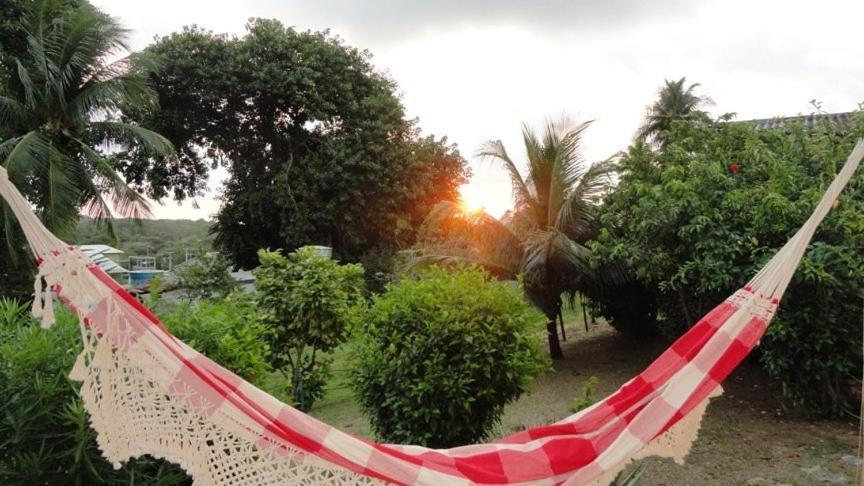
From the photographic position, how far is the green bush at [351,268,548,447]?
279 centimetres

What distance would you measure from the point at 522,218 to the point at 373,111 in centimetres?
679

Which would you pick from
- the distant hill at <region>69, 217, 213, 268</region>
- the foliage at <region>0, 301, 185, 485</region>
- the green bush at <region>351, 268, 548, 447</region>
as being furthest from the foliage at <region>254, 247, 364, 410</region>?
the distant hill at <region>69, 217, 213, 268</region>

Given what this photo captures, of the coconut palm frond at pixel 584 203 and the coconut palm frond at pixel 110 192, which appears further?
the coconut palm frond at pixel 110 192

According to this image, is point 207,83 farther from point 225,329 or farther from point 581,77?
point 225,329

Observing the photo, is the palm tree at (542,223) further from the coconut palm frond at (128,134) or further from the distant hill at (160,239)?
the distant hill at (160,239)

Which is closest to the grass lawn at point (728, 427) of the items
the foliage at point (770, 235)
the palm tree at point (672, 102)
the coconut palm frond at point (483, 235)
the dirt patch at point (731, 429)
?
the dirt patch at point (731, 429)

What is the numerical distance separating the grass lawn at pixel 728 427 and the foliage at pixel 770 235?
354mm

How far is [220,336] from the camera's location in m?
2.12

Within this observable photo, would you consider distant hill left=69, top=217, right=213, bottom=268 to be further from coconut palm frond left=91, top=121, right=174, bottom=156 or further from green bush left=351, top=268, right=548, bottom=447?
green bush left=351, top=268, right=548, bottom=447

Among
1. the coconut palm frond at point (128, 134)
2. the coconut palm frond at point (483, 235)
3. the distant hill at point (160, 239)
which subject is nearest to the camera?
the coconut palm frond at point (483, 235)

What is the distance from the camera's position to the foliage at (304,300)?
409 cm

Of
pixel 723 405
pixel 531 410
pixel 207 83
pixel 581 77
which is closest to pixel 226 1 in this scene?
pixel 581 77

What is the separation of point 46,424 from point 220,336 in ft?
2.11

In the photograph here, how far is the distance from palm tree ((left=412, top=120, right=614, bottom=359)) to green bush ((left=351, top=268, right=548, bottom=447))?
2.94 metres
